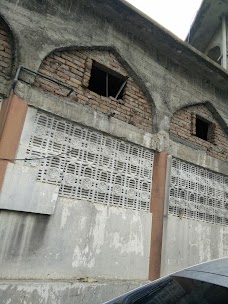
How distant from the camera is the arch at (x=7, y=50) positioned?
13.3ft

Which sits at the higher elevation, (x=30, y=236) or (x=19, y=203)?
(x=19, y=203)

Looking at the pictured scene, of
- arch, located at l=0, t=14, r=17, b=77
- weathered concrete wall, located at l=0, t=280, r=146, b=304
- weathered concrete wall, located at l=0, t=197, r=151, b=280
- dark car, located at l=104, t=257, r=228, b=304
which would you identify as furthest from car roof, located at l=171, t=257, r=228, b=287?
arch, located at l=0, t=14, r=17, b=77

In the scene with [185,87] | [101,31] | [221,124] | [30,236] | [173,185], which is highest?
[101,31]

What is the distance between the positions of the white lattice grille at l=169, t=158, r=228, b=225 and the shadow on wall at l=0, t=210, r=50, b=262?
2.60m

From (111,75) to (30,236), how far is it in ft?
11.9

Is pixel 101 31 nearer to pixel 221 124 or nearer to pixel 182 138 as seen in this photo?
pixel 182 138

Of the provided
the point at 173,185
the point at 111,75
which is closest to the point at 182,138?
the point at 173,185

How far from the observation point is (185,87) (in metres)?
6.10

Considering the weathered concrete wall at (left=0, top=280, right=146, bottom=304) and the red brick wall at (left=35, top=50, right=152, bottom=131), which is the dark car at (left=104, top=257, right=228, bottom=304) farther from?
the red brick wall at (left=35, top=50, right=152, bottom=131)

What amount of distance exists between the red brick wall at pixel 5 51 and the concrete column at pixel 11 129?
594mm

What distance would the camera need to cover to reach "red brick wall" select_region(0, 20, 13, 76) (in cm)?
405

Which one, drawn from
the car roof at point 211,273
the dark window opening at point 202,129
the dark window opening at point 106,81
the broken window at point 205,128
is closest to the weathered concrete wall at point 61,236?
the dark window opening at point 106,81

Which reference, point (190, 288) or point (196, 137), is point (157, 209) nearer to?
point (196, 137)

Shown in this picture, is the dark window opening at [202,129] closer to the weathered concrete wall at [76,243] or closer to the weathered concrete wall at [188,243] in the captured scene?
the weathered concrete wall at [188,243]
